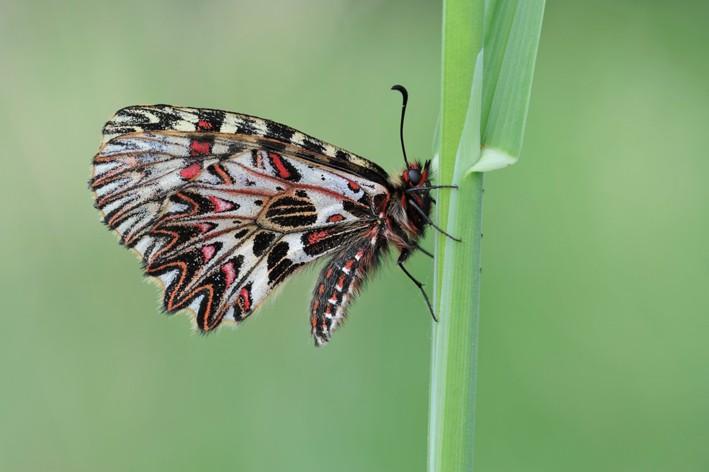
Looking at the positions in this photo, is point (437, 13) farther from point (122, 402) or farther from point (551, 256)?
point (122, 402)

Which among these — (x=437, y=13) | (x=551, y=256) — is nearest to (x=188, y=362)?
(x=551, y=256)

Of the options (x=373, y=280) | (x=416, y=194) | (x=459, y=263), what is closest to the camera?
(x=459, y=263)

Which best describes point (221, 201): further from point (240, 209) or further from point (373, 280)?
point (373, 280)

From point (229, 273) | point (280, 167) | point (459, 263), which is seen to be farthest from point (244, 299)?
point (459, 263)

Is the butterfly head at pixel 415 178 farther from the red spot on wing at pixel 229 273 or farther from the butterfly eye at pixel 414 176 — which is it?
the red spot on wing at pixel 229 273

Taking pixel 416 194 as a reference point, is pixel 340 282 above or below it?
below
